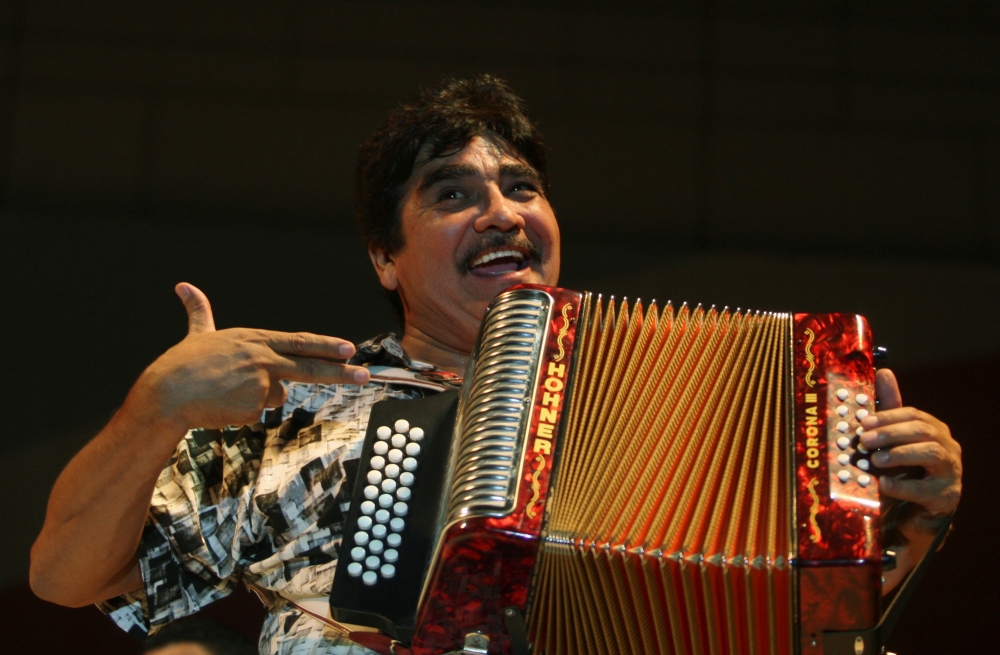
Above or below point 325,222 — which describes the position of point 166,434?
below

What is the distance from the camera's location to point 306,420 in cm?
158

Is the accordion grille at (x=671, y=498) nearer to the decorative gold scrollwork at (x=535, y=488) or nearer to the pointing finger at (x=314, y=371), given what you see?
the decorative gold scrollwork at (x=535, y=488)

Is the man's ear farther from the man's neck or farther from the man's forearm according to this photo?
the man's forearm

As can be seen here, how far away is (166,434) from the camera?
4.11ft

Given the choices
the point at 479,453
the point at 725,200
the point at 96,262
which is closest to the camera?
the point at 479,453

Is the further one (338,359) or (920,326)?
(920,326)

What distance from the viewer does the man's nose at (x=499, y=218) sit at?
1.71 meters

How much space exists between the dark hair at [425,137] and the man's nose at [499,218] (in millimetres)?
164

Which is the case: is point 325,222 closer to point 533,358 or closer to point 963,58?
point 533,358

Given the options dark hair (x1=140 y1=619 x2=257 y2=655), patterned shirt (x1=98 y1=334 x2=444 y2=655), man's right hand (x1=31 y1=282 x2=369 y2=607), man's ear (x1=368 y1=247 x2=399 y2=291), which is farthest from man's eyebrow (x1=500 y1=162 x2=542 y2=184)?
dark hair (x1=140 y1=619 x2=257 y2=655)

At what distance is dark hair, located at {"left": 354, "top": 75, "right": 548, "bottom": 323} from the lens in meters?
1.83

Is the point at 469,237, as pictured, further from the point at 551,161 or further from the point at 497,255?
the point at 551,161

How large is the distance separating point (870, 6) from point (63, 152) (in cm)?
209

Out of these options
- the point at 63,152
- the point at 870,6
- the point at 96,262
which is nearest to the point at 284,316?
the point at 96,262
